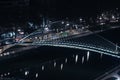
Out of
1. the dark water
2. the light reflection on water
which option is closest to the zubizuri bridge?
the dark water

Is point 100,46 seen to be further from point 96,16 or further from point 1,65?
point 96,16

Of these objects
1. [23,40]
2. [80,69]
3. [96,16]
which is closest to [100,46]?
[80,69]

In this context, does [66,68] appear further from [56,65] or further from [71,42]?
[71,42]

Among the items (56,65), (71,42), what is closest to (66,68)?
(56,65)

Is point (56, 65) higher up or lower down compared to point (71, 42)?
lower down

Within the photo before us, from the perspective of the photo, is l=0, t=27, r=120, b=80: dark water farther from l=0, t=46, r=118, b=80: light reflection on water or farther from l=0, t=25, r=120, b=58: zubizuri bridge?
l=0, t=25, r=120, b=58: zubizuri bridge

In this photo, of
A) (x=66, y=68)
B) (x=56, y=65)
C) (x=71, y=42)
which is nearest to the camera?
(x=66, y=68)

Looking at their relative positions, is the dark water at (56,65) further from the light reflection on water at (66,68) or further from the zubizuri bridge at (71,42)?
the zubizuri bridge at (71,42)

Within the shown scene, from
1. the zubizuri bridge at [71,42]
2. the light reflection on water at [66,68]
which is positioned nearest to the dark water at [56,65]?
the light reflection on water at [66,68]
